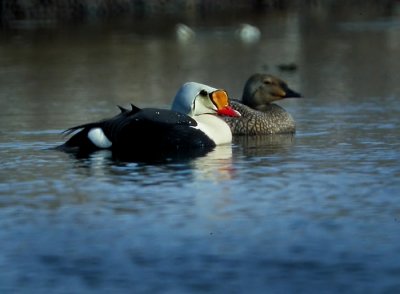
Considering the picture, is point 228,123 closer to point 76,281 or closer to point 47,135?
point 47,135

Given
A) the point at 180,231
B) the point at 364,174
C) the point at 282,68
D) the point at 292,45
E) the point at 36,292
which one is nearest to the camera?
the point at 36,292

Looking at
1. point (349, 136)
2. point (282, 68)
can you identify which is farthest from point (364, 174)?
point (282, 68)

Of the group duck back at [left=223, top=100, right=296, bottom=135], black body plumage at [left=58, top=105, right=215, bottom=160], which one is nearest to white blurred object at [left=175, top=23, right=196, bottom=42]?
duck back at [left=223, top=100, right=296, bottom=135]

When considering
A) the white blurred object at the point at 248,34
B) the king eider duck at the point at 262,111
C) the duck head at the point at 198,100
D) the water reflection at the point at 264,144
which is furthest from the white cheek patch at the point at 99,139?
the white blurred object at the point at 248,34

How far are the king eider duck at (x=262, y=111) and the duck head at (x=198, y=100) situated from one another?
0.84 metres

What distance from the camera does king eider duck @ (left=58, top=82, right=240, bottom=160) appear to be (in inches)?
457

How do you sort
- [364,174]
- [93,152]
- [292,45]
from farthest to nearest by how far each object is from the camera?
1. [292,45]
2. [93,152]
3. [364,174]

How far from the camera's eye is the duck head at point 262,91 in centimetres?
1408

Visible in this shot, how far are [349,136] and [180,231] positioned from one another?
4.91 metres

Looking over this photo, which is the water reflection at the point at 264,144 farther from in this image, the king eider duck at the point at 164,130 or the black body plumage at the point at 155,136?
the black body plumage at the point at 155,136

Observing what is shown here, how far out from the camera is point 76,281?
268 inches

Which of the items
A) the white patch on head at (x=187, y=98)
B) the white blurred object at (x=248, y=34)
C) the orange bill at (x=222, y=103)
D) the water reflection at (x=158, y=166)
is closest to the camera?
the water reflection at (x=158, y=166)

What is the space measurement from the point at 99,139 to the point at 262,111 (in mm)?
2374

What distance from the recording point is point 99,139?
12.0m
